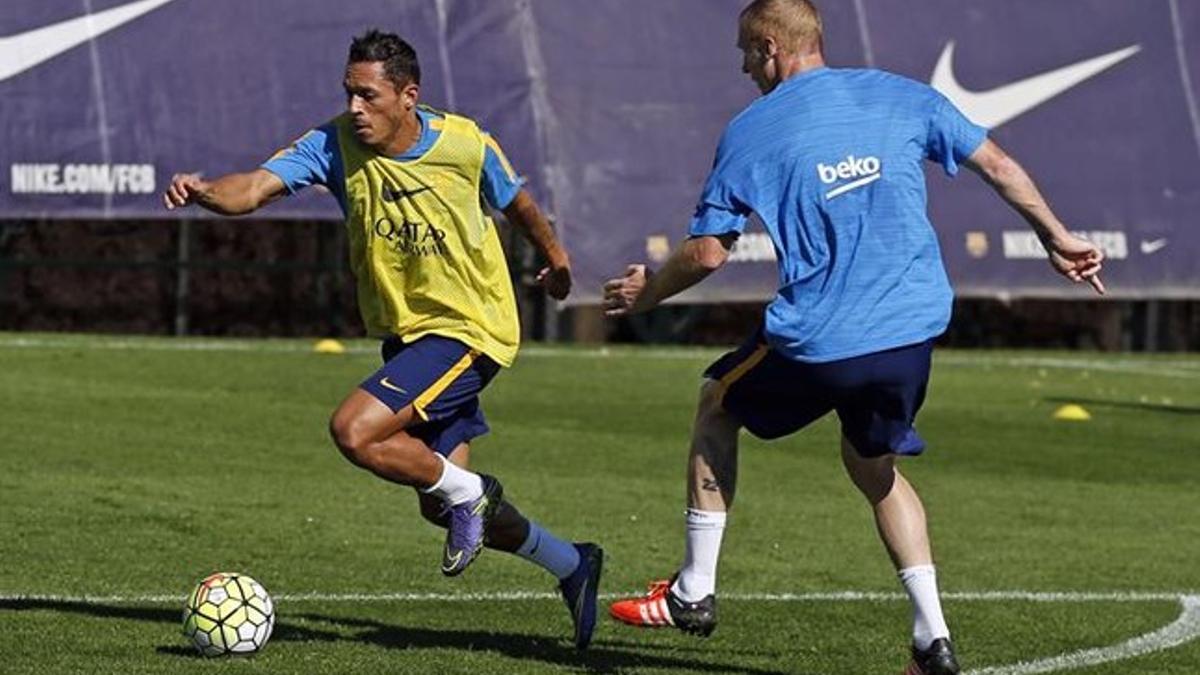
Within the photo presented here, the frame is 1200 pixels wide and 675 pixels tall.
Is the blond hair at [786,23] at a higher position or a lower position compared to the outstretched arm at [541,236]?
higher

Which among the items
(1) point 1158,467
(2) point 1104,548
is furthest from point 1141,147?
(2) point 1104,548

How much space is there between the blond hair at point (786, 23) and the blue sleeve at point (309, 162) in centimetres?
191

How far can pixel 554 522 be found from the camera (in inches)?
535

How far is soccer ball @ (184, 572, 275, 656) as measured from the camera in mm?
8930

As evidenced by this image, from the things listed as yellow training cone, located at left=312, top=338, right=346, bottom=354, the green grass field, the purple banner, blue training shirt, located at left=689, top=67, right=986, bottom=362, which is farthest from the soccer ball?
yellow training cone, located at left=312, top=338, right=346, bottom=354

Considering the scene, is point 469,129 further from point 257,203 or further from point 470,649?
point 470,649

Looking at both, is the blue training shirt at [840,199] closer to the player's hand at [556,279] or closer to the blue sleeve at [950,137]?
the blue sleeve at [950,137]

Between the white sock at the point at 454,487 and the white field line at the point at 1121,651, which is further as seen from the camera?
the white sock at the point at 454,487

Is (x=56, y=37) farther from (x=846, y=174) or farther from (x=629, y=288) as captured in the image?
(x=846, y=174)

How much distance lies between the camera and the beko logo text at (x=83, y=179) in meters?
21.3

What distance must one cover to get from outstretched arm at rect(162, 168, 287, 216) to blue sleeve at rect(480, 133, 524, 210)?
72cm

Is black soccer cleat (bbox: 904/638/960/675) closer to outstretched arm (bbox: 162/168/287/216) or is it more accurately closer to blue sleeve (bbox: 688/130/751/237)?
blue sleeve (bbox: 688/130/751/237)

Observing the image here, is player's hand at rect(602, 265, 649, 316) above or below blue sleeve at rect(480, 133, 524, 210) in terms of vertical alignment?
below

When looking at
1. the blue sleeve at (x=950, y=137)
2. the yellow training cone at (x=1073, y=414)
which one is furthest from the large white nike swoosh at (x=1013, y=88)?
the blue sleeve at (x=950, y=137)
